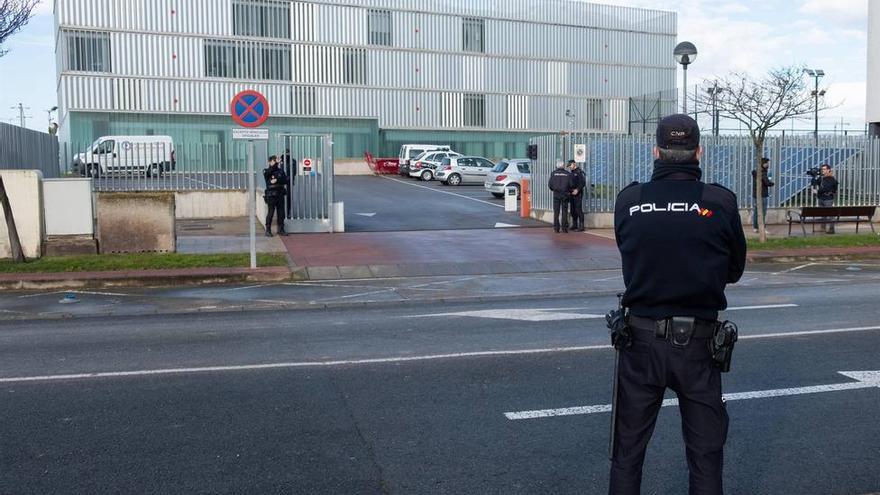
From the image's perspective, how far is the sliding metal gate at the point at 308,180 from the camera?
74.6 ft

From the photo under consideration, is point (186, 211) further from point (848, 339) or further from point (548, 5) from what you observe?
point (548, 5)

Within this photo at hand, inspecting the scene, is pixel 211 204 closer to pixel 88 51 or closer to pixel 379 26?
pixel 88 51

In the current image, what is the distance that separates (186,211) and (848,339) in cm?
2106

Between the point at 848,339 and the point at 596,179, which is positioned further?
the point at 596,179

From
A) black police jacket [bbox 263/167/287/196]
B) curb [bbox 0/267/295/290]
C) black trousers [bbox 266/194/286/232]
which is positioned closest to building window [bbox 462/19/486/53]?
black trousers [bbox 266/194/286/232]

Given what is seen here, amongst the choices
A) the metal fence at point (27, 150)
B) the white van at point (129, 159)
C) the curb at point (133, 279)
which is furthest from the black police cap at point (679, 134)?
the white van at point (129, 159)

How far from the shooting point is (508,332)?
405 inches

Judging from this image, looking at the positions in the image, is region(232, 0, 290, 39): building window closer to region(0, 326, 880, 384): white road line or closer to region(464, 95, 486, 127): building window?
region(464, 95, 486, 127): building window

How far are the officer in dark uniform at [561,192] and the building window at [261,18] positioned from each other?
44.8m

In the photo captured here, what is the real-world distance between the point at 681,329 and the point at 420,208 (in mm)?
26916

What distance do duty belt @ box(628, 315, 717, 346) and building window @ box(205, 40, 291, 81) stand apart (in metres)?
62.6

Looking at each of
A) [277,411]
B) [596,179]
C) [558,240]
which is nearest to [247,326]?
[277,411]

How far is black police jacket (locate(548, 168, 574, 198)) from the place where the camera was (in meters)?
23.5

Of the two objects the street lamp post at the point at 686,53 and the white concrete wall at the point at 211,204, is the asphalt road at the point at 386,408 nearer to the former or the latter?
the street lamp post at the point at 686,53
